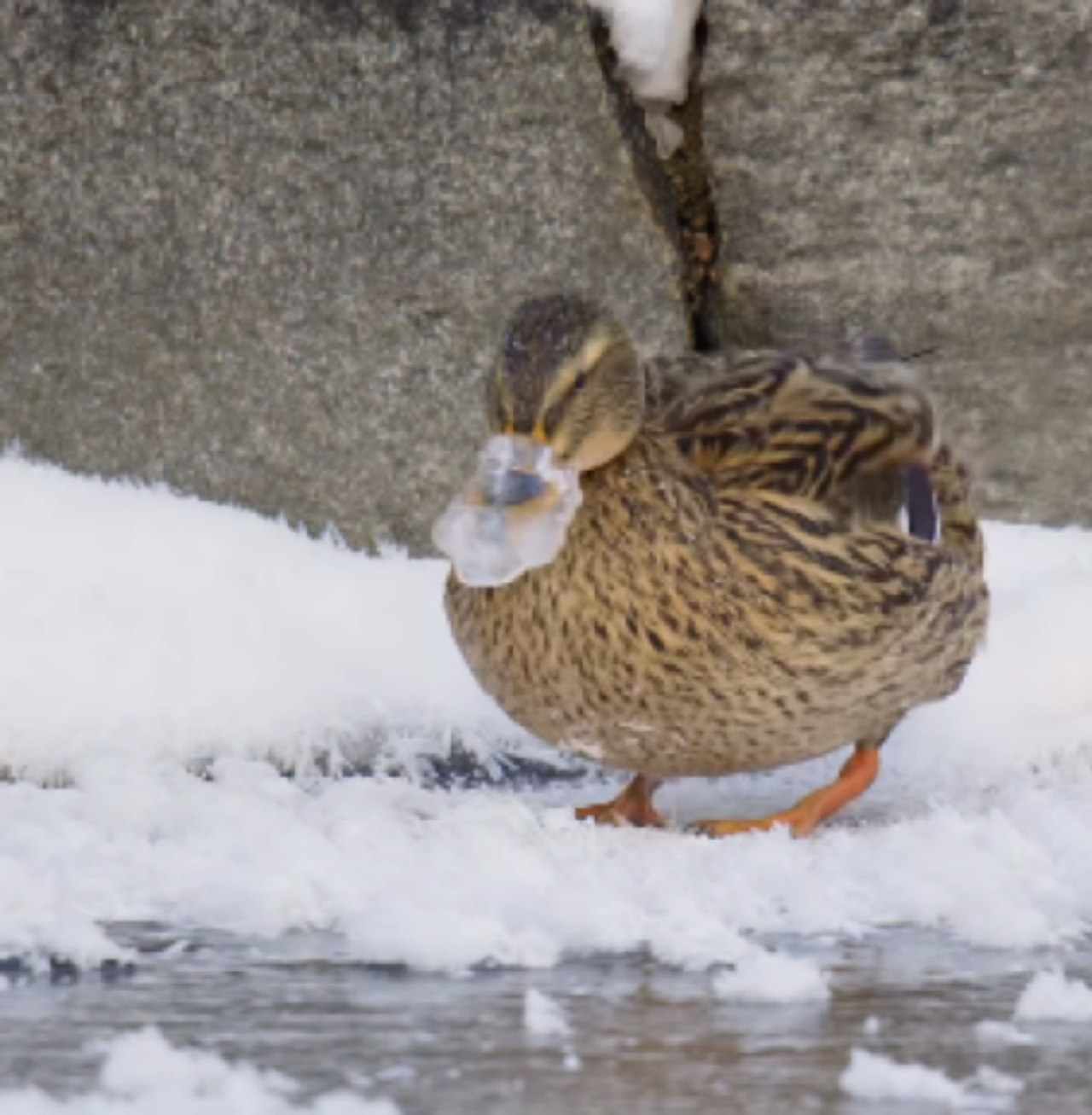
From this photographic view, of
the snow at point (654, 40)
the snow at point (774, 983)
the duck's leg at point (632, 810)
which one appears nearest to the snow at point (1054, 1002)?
the snow at point (774, 983)

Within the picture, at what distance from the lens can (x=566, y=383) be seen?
3477mm

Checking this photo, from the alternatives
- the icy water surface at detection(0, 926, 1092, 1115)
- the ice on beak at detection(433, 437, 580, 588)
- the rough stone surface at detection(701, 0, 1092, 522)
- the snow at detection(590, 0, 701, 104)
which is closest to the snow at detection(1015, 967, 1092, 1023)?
the icy water surface at detection(0, 926, 1092, 1115)

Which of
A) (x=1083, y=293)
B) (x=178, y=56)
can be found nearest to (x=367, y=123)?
(x=178, y=56)

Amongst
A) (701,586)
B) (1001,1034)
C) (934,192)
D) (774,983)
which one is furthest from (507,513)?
(934,192)

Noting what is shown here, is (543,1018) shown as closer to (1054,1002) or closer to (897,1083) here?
(897,1083)

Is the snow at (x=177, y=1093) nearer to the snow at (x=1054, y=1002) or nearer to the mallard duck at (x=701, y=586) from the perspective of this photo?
the snow at (x=1054, y=1002)

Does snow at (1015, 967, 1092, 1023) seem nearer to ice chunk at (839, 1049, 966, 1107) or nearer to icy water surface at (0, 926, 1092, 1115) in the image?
icy water surface at (0, 926, 1092, 1115)

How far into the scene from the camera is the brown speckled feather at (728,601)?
3.62 metres

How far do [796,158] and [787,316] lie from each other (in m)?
0.36

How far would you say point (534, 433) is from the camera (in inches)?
137

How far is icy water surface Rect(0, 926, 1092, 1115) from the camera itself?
2266 mm

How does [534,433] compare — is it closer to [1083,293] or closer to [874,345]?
[874,345]

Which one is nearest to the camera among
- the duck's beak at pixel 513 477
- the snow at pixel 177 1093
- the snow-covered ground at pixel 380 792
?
the snow at pixel 177 1093

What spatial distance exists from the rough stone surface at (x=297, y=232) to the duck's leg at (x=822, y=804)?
4.31 ft
